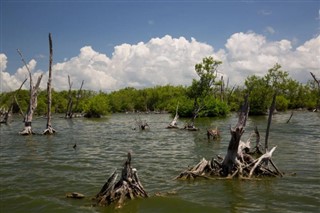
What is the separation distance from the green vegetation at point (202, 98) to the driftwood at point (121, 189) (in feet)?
72.2

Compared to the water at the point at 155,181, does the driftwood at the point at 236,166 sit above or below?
above

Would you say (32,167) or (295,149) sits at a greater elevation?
(295,149)

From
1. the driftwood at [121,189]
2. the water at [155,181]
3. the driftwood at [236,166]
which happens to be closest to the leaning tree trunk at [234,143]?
A: the driftwood at [236,166]

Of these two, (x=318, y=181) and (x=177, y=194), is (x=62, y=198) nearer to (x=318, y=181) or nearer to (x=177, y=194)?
(x=177, y=194)

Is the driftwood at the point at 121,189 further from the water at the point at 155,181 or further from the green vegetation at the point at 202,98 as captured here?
the green vegetation at the point at 202,98

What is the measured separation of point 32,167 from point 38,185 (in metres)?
4.94

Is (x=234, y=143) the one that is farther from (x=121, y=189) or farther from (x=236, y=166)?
(x=121, y=189)

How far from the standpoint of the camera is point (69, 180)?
18.2m

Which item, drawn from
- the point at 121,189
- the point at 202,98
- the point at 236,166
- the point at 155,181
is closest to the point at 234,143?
the point at 236,166

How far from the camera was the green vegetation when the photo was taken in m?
57.5

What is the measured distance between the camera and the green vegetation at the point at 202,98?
5747cm

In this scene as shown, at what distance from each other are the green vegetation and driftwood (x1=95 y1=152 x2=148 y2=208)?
22008 millimetres

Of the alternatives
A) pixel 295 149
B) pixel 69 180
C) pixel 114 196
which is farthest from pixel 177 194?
pixel 295 149

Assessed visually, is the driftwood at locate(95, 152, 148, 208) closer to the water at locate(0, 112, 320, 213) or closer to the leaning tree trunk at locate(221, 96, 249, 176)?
the water at locate(0, 112, 320, 213)
